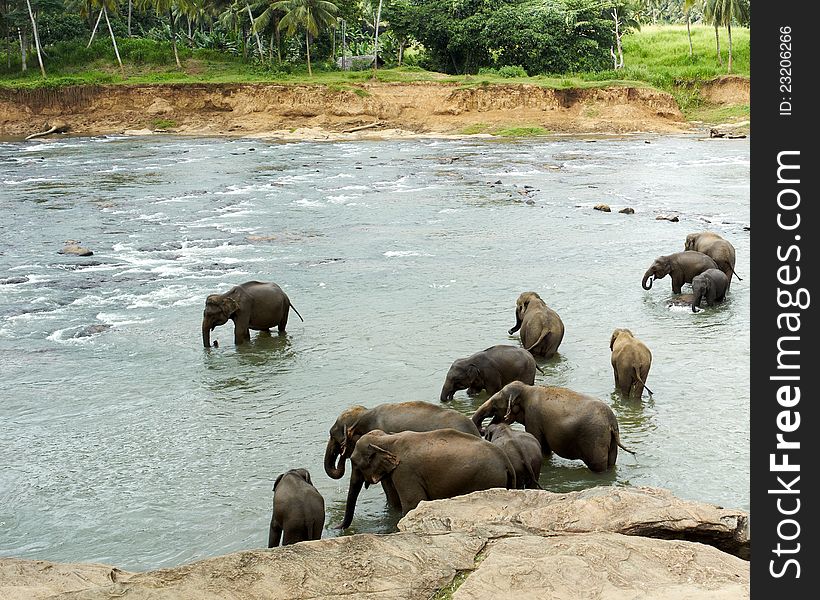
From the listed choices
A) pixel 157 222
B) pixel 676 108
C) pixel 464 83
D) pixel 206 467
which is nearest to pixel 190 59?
pixel 464 83

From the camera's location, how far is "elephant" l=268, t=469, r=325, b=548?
673cm

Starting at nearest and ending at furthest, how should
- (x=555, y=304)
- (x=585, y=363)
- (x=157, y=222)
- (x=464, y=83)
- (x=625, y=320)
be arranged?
(x=585, y=363)
(x=625, y=320)
(x=555, y=304)
(x=157, y=222)
(x=464, y=83)

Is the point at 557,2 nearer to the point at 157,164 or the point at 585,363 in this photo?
the point at 157,164

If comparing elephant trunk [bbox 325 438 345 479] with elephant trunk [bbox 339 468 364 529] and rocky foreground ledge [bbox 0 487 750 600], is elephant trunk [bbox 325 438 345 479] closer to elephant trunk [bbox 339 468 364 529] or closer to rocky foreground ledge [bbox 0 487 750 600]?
elephant trunk [bbox 339 468 364 529]

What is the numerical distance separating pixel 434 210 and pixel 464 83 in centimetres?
3102

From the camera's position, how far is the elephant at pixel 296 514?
673cm

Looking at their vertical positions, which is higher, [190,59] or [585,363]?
[190,59]

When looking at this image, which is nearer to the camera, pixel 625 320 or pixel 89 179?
pixel 625 320

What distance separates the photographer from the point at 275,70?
194 ft

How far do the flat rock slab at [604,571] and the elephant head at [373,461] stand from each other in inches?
74.7

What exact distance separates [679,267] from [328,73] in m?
47.8

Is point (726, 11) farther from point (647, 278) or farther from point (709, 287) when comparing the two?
point (709, 287)

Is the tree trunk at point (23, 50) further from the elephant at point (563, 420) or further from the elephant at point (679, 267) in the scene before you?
the elephant at point (563, 420)

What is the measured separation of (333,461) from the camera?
816 cm
